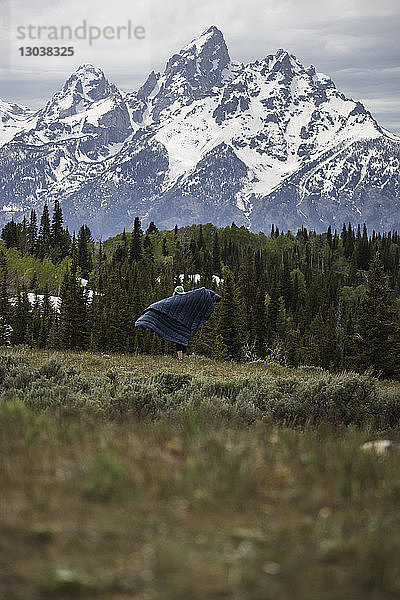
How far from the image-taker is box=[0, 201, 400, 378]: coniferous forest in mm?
55406

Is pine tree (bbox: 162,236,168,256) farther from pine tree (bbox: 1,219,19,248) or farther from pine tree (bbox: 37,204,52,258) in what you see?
pine tree (bbox: 1,219,19,248)

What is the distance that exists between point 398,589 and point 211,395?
9305mm

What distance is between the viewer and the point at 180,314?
22.8 m

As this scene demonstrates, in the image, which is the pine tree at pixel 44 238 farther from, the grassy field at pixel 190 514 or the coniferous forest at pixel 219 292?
the grassy field at pixel 190 514

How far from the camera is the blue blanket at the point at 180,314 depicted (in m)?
22.5

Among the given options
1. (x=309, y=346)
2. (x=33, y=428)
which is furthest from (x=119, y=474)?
(x=309, y=346)

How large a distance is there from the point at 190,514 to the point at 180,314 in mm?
17987

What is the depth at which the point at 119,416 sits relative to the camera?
10.1 meters

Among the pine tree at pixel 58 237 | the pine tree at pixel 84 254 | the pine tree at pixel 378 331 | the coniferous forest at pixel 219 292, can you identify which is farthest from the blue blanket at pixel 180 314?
the pine tree at pixel 58 237

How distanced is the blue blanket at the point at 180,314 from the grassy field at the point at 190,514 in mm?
14228

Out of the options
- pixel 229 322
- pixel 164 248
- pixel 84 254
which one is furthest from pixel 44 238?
pixel 229 322

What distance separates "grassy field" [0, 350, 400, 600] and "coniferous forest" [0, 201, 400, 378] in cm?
1521

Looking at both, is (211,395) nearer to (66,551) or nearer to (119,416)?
(119,416)

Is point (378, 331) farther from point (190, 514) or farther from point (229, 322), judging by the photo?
point (190, 514)
